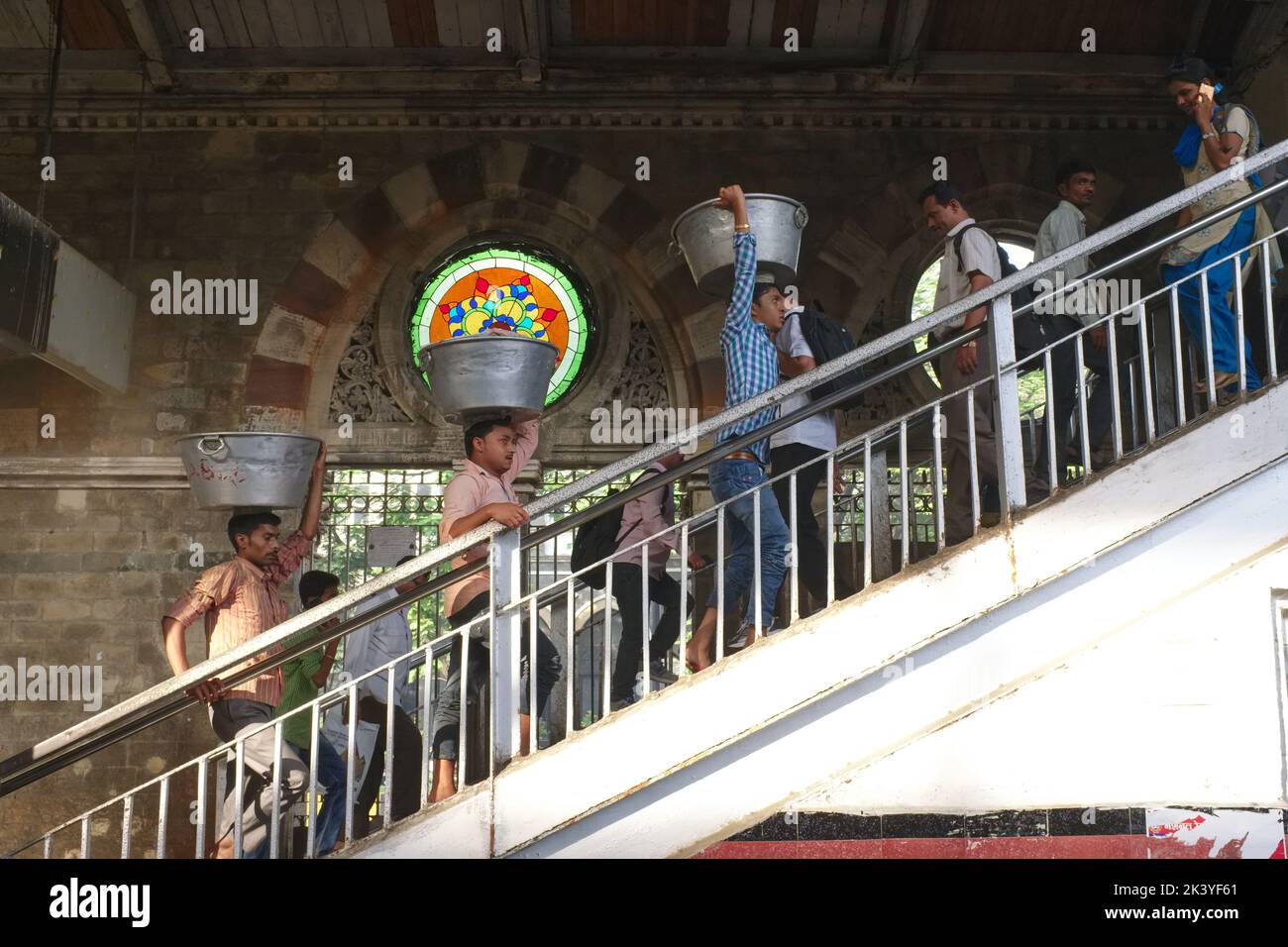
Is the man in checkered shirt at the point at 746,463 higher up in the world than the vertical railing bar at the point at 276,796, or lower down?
higher up

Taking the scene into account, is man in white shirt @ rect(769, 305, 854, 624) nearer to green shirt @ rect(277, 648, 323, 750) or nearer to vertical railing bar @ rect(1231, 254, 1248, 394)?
vertical railing bar @ rect(1231, 254, 1248, 394)

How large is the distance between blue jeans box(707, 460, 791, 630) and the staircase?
12.4 inches

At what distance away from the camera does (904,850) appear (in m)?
4.95

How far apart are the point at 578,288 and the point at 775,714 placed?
5.08m

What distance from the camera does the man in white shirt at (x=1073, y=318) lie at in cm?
537

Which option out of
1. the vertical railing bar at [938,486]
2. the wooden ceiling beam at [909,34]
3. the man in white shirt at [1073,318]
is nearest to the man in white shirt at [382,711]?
the vertical railing bar at [938,486]

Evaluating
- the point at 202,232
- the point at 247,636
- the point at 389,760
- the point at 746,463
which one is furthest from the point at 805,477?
the point at 202,232

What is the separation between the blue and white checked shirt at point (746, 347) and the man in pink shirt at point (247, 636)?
1.79 m

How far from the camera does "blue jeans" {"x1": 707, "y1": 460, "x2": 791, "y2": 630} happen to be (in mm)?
4641

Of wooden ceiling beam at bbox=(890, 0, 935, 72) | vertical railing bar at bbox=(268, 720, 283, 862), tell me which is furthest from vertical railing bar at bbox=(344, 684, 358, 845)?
wooden ceiling beam at bbox=(890, 0, 935, 72)

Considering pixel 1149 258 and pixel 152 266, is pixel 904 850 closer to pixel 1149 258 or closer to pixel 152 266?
pixel 1149 258

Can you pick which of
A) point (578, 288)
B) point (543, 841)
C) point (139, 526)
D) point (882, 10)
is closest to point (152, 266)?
point (139, 526)

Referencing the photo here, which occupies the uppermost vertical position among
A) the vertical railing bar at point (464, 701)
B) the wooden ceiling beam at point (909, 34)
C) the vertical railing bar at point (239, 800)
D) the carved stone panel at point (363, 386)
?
the wooden ceiling beam at point (909, 34)

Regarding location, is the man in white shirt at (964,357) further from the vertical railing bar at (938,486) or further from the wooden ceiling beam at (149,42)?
the wooden ceiling beam at (149,42)
